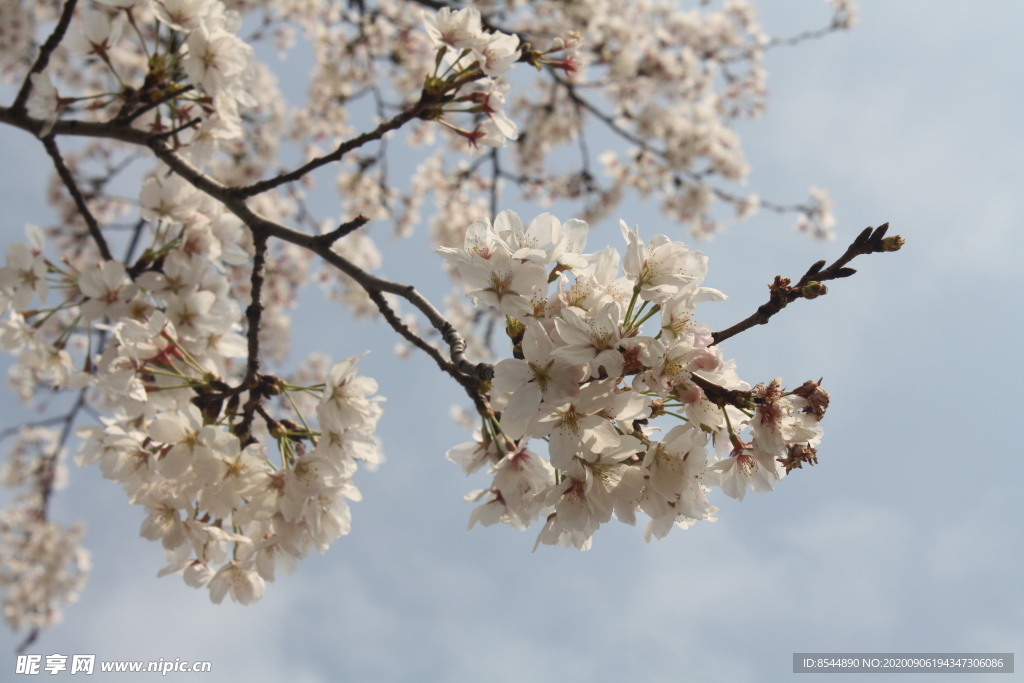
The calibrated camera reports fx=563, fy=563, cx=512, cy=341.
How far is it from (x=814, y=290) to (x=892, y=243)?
0.60 ft

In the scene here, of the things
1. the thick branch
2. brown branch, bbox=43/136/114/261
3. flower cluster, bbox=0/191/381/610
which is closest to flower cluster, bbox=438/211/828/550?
flower cluster, bbox=0/191/381/610

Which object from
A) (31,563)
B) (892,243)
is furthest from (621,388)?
(31,563)

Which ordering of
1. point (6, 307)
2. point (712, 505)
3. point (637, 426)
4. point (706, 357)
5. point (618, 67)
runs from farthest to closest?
point (618, 67)
point (6, 307)
point (712, 505)
point (637, 426)
point (706, 357)

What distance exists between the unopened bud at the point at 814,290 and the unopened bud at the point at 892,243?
16 cm

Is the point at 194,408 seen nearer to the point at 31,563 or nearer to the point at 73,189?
the point at 73,189

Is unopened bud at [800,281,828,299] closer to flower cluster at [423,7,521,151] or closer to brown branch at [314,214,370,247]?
brown branch at [314,214,370,247]

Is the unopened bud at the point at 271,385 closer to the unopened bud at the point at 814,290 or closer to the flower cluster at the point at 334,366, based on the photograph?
the flower cluster at the point at 334,366

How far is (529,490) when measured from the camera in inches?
61.5

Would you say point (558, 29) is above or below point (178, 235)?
above

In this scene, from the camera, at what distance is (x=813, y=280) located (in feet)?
A: 4.00

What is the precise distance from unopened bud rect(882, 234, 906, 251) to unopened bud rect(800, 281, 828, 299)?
156 mm

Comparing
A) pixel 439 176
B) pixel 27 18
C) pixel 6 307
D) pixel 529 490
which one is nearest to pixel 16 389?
pixel 27 18

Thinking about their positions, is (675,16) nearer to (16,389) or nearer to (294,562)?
(294,562)

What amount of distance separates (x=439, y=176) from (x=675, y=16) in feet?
16.1
